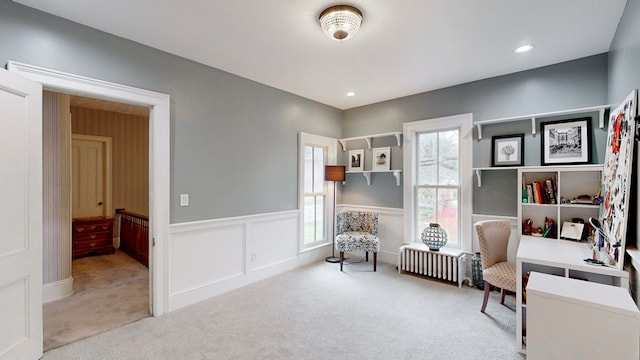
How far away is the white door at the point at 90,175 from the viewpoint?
16.6 feet

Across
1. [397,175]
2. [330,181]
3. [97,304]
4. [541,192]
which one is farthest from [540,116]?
[97,304]

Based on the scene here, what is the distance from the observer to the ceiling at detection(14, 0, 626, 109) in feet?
6.88

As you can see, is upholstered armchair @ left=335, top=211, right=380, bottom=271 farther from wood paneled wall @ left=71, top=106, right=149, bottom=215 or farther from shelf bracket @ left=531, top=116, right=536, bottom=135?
wood paneled wall @ left=71, top=106, right=149, bottom=215

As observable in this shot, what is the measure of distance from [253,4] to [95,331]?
310 centimetres

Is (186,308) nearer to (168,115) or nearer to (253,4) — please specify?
(168,115)

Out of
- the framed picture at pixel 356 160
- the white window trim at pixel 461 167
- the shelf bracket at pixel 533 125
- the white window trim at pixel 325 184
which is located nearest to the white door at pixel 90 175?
the white window trim at pixel 325 184

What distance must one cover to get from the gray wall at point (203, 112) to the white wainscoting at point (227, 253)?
155 millimetres

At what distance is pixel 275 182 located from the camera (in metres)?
4.00

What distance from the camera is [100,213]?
5.35 meters

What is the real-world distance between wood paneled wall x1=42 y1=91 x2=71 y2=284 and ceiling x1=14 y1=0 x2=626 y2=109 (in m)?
1.56

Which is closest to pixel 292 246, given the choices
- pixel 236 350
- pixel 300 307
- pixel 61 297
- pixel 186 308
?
pixel 300 307

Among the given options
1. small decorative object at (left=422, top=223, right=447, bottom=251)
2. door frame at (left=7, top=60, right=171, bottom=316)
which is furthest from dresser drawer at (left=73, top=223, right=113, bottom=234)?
small decorative object at (left=422, top=223, right=447, bottom=251)

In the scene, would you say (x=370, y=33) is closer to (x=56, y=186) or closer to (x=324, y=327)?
(x=324, y=327)

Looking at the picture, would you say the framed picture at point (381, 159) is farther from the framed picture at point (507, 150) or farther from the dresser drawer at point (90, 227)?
the dresser drawer at point (90, 227)
